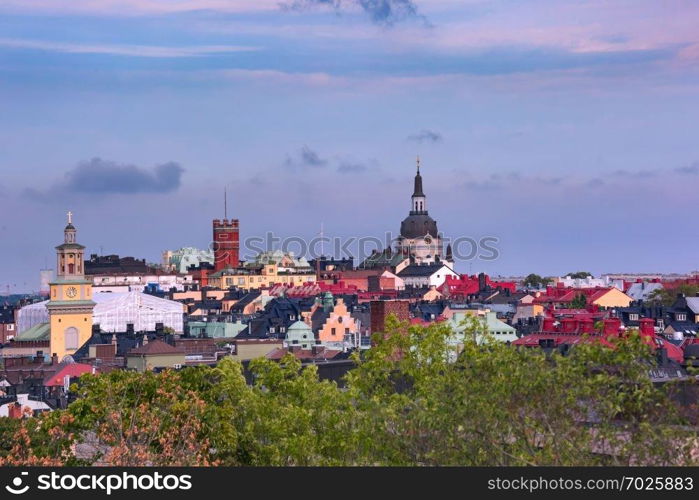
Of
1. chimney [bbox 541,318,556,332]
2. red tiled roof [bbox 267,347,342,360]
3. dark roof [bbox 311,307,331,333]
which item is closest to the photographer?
red tiled roof [bbox 267,347,342,360]

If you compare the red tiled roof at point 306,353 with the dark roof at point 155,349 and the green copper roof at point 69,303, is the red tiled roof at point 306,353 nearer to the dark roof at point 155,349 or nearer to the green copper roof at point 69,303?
the dark roof at point 155,349

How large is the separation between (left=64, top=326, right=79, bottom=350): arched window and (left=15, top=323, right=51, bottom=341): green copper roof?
2140mm

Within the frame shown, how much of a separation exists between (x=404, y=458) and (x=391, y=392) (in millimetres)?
9132

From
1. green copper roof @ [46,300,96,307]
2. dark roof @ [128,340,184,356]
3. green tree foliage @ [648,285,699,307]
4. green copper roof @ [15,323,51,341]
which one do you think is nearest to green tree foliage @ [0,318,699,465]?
dark roof @ [128,340,184,356]

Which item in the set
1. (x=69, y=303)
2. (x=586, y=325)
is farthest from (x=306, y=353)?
(x=69, y=303)

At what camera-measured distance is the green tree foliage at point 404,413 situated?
27.5 metres

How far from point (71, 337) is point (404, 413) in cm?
7188

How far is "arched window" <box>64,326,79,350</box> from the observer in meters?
104

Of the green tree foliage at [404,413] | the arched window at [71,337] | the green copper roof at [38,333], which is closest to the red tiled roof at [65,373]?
the arched window at [71,337]

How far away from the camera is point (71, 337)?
10494 cm
